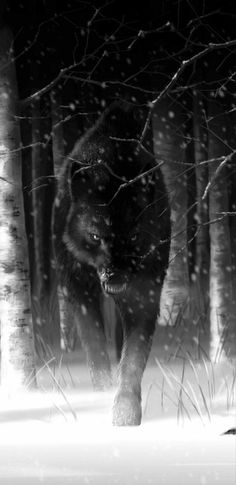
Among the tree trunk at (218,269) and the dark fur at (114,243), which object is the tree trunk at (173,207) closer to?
the tree trunk at (218,269)

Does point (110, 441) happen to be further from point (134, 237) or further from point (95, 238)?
point (95, 238)

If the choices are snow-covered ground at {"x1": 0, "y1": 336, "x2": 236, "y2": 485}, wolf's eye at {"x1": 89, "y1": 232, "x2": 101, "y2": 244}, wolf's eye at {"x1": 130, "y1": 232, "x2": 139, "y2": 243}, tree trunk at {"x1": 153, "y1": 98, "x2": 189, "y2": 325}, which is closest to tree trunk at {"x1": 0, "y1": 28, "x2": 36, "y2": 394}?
snow-covered ground at {"x1": 0, "y1": 336, "x2": 236, "y2": 485}

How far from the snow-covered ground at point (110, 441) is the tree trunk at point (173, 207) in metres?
3.88

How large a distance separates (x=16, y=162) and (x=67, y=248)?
0.84m

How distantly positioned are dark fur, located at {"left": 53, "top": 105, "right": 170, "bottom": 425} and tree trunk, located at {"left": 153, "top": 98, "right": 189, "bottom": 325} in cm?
412

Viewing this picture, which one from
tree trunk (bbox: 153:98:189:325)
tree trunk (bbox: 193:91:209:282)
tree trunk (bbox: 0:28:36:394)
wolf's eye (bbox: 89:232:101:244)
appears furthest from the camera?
tree trunk (bbox: 193:91:209:282)

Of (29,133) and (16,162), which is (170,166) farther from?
(16,162)

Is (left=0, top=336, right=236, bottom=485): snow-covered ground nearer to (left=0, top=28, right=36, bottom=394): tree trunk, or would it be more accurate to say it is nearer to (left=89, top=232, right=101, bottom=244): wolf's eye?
(left=0, top=28, right=36, bottom=394): tree trunk

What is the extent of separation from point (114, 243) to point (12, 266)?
121cm

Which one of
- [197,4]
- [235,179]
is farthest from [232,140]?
[197,4]

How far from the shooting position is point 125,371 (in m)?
6.47

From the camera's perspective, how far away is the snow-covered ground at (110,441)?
16.1 ft

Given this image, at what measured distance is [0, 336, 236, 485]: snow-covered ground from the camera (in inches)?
193

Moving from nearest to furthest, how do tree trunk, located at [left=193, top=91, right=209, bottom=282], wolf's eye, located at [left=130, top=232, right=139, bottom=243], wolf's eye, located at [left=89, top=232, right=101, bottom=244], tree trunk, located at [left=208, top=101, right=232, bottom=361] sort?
wolf's eye, located at [left=130, top=232, right=139, bottom=243], wolf's eye, located at [left=89, top=232, right=101, bottom=244], tree trunk, located at [left=208, top=101, right=232, bottom=361], tree trunk, located at [left=193, top=91, right=209, bottom=282]
